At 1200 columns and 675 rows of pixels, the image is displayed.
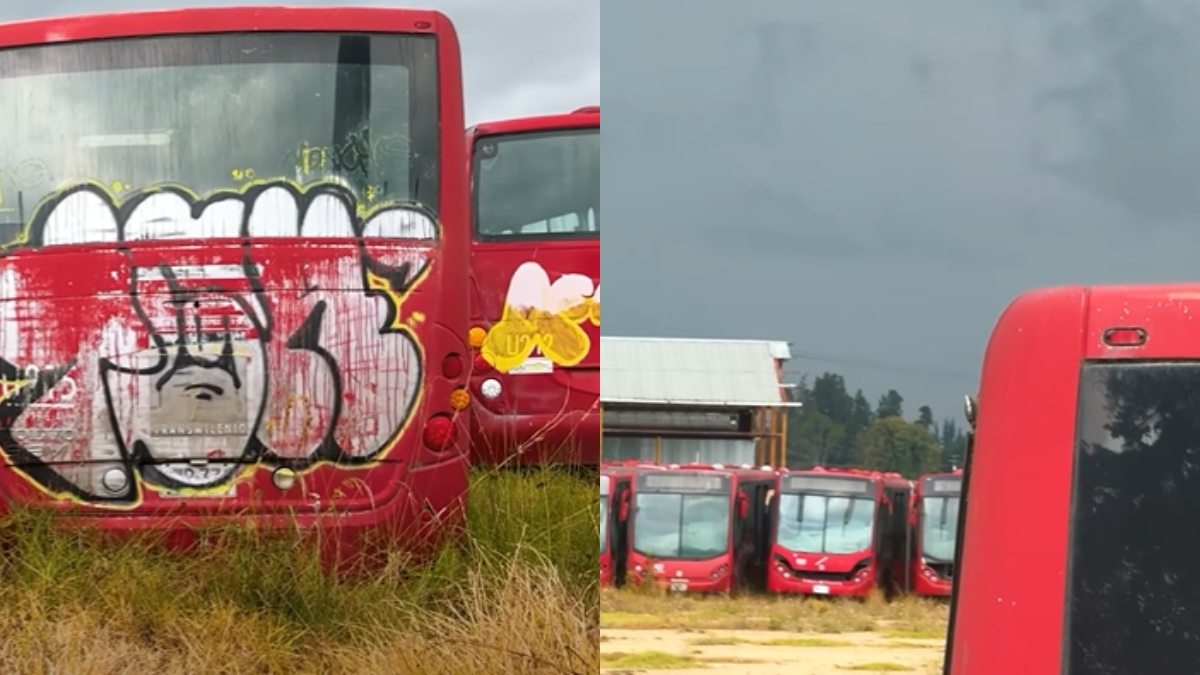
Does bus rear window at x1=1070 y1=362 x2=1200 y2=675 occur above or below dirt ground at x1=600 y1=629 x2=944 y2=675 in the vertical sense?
above

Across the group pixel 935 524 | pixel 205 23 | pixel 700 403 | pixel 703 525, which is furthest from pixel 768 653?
pixel 205 23

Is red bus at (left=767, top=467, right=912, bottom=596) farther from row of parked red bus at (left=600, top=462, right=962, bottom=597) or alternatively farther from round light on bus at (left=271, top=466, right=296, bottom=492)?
round light on bus at (left=271, top=466, right=296, bottom=492)

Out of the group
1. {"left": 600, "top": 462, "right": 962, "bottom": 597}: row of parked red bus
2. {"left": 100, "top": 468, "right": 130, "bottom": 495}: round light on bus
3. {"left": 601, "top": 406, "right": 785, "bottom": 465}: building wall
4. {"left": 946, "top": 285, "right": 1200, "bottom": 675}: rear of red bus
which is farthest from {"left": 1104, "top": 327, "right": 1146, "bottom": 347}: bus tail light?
{"left": 600, "top": 462, "right": 962, "bottom": 597}: row of parked red bus

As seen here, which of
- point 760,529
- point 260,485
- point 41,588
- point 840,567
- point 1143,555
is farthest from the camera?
point 840,567

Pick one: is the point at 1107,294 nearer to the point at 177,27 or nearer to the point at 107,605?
the point at 107,605

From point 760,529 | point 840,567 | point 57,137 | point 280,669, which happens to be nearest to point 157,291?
point 57,137

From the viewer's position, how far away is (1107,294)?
1383 mm

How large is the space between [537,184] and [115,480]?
3.04 m

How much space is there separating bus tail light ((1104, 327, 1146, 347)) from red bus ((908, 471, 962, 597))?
17.9 feet

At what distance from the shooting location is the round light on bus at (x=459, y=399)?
14.7 feet

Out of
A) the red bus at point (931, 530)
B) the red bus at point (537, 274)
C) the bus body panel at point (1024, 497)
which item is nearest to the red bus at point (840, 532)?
the red bus at point (931, 530)

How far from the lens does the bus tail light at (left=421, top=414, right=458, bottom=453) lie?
4461 mm

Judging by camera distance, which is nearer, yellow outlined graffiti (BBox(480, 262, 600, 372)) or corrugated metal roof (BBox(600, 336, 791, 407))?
corrugated metal roof (BBox(600, 336, 791, 407))

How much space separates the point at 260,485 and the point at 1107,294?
333 cm
